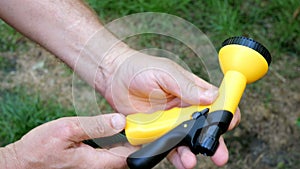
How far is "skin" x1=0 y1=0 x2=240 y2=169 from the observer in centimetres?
139

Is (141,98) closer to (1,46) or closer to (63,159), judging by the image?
(63,159)

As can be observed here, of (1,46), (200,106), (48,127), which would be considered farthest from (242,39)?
(1,46)

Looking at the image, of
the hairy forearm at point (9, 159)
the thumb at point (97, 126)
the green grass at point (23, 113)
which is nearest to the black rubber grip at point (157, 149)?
the thumb at point (97, 126)

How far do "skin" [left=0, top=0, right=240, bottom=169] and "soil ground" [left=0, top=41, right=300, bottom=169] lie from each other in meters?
0.63

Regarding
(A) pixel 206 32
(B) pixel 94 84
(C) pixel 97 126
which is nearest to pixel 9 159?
(C) pixel 97 126

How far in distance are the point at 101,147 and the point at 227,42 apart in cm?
45

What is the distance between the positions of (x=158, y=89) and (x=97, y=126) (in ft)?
0.87

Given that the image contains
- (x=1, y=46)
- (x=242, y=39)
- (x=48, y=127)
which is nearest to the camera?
(x=242, y=39)

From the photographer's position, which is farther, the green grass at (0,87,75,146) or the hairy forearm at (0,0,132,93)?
the green grass at (0,87,75,146)

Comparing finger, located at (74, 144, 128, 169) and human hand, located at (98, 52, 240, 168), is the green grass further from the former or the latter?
finger, located at (74, 144, 128, 169)

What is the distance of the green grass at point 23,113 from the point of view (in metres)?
2.23

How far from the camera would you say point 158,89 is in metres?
1.56

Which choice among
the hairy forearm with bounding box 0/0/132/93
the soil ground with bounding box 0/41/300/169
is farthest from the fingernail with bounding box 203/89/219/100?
the soil ground with bounding box 0/41/300/169

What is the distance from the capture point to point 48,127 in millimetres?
1396
